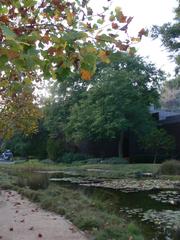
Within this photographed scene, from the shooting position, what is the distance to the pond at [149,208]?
10094 mm

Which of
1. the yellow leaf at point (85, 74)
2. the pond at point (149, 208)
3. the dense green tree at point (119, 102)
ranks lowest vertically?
the pond at point (149, 208)

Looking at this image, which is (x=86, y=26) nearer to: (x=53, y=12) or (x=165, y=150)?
(x=53, y=12)

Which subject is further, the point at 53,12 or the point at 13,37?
the point at 53,12

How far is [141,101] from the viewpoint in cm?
3694

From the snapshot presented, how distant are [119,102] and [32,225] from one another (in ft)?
88.3

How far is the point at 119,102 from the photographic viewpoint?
3553 centimetres

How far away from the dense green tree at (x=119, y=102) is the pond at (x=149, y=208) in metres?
16.2

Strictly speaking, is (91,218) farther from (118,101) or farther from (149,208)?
(118,101)

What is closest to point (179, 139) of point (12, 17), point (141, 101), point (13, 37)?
point (141, 101)

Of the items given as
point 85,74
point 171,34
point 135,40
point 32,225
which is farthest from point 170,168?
point 85,74

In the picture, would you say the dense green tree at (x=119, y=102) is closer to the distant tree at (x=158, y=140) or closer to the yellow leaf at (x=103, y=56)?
the distant tree at (x=158, y=140)

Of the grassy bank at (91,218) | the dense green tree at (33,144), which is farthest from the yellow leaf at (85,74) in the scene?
the dense green tree at (33,144)

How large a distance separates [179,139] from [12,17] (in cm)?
3261

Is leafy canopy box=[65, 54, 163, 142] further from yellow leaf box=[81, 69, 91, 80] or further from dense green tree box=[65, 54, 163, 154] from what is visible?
yellow leaf box=[81, 69, 91, 80]
